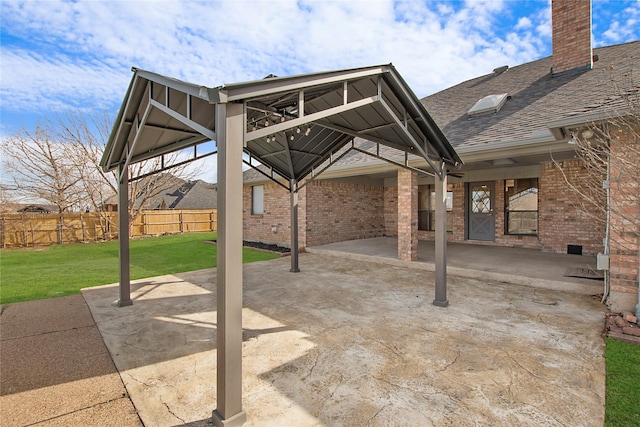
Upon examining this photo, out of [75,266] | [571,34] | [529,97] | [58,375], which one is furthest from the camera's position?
[75,266]

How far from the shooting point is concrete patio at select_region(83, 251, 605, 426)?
2568mm

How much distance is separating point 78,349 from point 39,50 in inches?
349

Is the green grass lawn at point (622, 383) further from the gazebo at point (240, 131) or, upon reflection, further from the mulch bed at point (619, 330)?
the gazebo at point (240, 131)

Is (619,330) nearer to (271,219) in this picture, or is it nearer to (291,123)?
(291,123)

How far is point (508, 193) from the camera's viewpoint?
408 inches

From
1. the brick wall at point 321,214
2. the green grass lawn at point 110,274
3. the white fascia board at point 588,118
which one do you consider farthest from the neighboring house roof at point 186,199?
the white fascia board at point 588,118

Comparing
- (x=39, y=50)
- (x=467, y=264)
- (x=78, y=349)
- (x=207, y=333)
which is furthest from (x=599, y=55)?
(x=39, y=50)

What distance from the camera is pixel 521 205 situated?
10109mm

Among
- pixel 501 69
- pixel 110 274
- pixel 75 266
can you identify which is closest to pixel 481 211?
pixel 501 69

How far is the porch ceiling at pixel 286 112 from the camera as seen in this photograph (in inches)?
110

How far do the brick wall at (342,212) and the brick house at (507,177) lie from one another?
39mm

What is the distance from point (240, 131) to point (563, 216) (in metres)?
9.83

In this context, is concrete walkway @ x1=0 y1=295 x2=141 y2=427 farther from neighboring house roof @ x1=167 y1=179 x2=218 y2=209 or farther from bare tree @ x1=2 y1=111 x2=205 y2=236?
neighboring house roof @ x1=167 y1=179 x2=218 y2=209

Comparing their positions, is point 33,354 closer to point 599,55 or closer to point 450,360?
point 450,360
